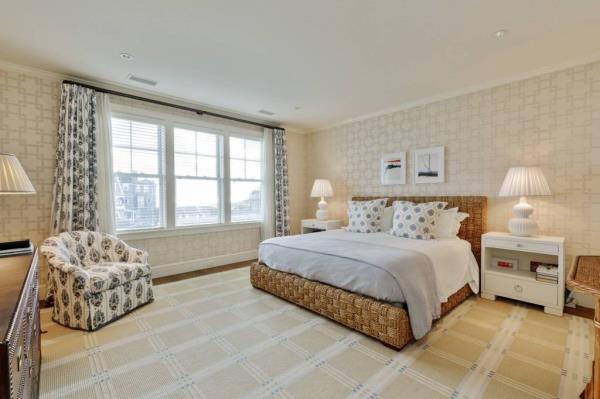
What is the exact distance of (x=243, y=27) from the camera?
2309mm

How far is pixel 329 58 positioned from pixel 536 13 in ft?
5.44

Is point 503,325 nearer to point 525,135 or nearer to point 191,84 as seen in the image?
point 525,135

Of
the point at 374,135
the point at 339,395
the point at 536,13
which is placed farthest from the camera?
the point at 374,135

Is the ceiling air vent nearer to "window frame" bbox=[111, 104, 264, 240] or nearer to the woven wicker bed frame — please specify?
"window frame" bbox=[111, 104, 264, 240]

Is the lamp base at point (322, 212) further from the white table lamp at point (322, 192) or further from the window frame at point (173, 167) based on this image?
the window frame at point (173, 167)

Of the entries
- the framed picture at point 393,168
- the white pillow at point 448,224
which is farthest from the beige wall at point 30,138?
the white pillow at point 448,224

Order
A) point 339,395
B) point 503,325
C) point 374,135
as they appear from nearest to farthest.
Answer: point 339,395
point 503,325
point 374,135

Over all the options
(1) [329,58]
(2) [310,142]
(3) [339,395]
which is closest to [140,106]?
(1) [329,58]

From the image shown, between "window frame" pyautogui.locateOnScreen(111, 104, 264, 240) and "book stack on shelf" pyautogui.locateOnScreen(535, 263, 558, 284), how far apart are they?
3984 millimetres

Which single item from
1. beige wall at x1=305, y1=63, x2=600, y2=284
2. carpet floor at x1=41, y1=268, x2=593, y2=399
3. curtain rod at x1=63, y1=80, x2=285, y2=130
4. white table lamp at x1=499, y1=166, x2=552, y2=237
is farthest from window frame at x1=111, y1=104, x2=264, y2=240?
white table lamp at x1=499, y1=166, x2=552, y2=237

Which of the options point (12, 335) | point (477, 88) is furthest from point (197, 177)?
point (477, 88)

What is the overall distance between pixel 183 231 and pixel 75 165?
5.12 ft

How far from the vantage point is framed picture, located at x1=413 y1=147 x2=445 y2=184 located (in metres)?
3.89

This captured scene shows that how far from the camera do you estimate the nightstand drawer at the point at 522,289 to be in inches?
108
